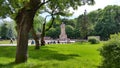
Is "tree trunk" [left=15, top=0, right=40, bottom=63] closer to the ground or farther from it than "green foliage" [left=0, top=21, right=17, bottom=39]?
closer to the ground

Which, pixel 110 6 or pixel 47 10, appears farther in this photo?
pixel 110 6

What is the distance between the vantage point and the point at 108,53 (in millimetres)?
14805

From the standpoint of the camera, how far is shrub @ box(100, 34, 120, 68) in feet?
46.9

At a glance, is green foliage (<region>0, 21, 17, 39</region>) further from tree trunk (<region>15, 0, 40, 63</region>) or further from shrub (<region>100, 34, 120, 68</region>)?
shrub (<region>100, 34, 120, 68</region>)

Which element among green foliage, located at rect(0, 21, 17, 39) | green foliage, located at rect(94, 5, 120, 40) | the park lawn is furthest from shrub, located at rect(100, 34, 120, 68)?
green foliage, located at rect(0, 21, 17, 39)

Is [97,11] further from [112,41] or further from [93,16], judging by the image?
[112,41]

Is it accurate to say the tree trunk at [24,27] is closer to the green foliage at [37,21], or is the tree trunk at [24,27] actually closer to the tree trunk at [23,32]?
the tree trunk at [23,32]

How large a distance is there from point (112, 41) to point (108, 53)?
644 mm

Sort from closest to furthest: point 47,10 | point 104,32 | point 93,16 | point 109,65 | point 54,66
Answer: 1. point 109,65
2. point 54,66
3. point 47,10
4. point 104,32
5. point 93,16

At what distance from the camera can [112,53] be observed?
14.5 meters

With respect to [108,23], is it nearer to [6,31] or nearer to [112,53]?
[6,31]

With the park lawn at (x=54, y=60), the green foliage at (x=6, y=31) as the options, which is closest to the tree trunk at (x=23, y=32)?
the park lawn at (x=54, y=60)

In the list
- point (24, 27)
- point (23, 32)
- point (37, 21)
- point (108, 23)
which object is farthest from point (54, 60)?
point (108, 23)

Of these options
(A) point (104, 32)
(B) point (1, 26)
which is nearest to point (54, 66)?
(A) point (104, 32)
